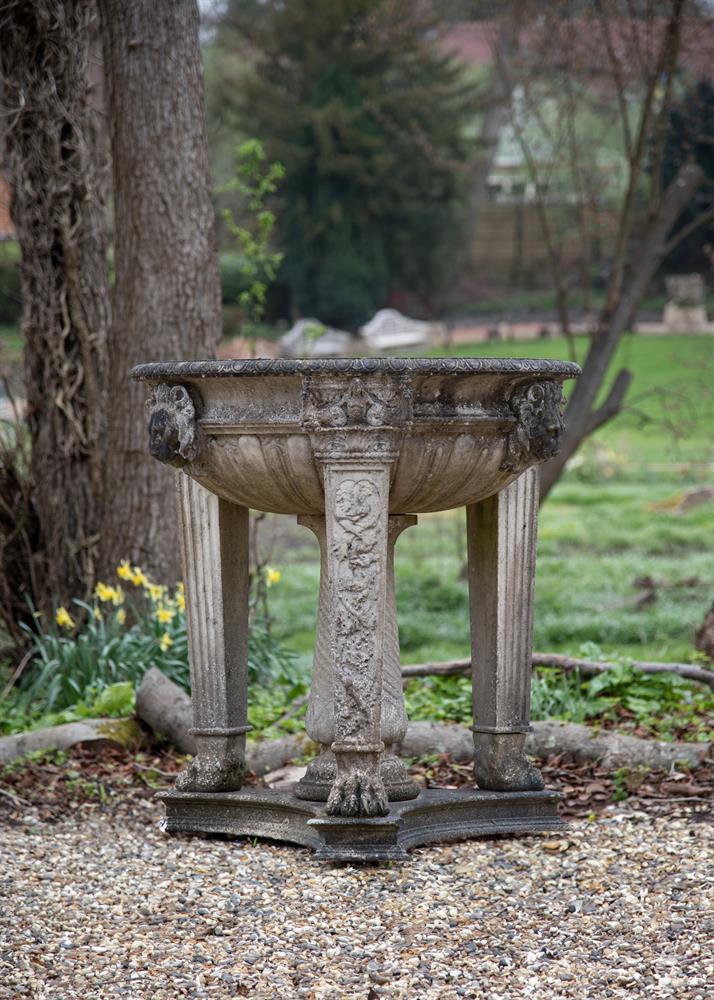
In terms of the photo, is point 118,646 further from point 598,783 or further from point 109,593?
point 598,783

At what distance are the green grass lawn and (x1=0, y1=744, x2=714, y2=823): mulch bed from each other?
1848 millimetres

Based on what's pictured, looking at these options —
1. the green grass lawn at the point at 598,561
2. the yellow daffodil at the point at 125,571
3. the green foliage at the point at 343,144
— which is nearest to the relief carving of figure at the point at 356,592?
the yellow daffodil at the point at 125,571

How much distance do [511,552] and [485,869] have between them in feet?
3.09

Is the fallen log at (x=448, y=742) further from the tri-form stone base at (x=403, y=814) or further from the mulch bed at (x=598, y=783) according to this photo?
the tri-form stone base at (x=403, y=814)

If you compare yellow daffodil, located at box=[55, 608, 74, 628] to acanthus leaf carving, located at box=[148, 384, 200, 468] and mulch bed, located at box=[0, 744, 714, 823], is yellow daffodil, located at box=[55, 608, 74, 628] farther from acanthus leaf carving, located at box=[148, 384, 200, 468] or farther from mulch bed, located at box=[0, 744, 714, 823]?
acanthus leaf carving, located at box=[148, 384, 200, 468]

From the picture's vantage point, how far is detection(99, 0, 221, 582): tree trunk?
5.95m

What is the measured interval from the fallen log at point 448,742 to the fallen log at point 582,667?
0.60 metres

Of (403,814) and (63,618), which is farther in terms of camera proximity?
(63,618)

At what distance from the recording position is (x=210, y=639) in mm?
4074

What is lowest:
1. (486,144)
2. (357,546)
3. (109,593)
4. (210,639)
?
(109,593)

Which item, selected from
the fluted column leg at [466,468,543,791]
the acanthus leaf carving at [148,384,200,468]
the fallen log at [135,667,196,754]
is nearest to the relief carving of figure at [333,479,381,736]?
the acanthus leaf carving at [148,384,200,468]

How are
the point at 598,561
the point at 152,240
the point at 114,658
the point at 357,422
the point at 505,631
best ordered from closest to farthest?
the point at 357,422
the point at 505,631
the point at 114,658
the point at 152,240
the point at 598,561

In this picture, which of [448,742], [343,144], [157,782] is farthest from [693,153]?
[343,144]

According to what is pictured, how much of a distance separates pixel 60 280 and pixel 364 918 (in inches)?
171
